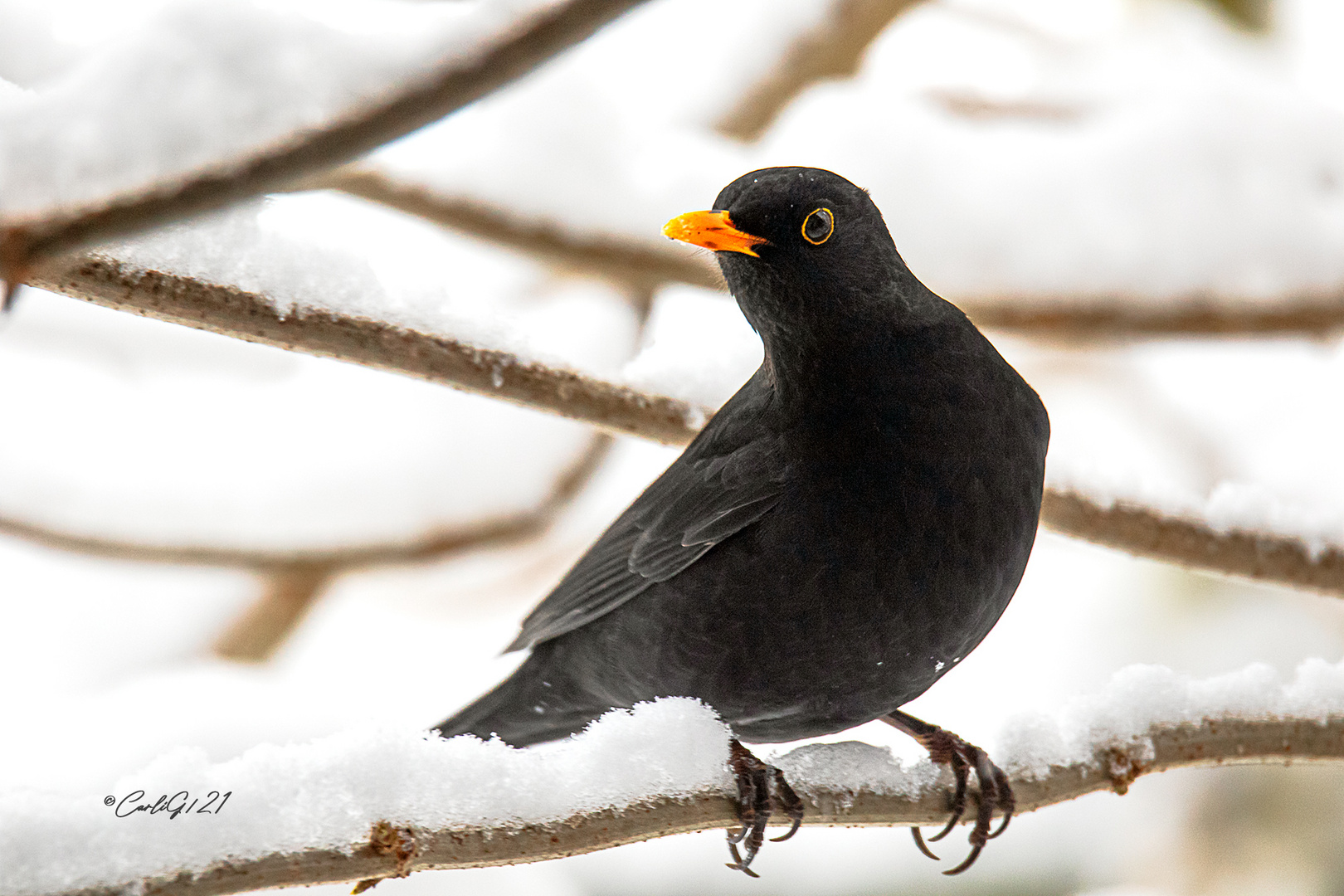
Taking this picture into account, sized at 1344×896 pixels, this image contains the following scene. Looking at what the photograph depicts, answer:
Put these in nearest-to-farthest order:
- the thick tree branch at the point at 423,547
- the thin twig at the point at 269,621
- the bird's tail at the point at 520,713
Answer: the bird's tail at the point at 520,713
the thick tree branch at the point at 423,547
the thin twig at the point at 269,621

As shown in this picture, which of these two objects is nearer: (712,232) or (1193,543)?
(712,232)

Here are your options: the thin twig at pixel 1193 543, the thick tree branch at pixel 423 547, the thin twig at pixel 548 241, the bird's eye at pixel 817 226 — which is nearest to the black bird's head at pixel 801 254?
the bird's eye at pixel 817 226

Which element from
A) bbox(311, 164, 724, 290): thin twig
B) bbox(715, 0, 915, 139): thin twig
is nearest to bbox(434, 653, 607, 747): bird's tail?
bbox(311, 164, 724, 290): thin twig

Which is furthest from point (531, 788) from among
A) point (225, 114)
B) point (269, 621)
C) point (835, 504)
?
point (269, 621)

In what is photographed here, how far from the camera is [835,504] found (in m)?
2.28

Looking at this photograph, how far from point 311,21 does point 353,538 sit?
2702 millimetres

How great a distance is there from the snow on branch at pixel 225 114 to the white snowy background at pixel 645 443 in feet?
0.77

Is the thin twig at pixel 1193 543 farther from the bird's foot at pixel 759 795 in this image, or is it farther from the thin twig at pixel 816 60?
the thin twig at pixel 816 60

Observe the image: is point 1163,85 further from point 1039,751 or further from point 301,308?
point 301,308

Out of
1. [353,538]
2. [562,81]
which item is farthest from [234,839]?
[562,81]

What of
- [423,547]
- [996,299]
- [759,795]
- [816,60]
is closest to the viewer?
[759,795]

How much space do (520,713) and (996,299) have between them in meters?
2.06

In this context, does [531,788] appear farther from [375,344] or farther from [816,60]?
[816,60]

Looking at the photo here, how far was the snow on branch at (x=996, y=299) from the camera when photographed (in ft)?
11.9
